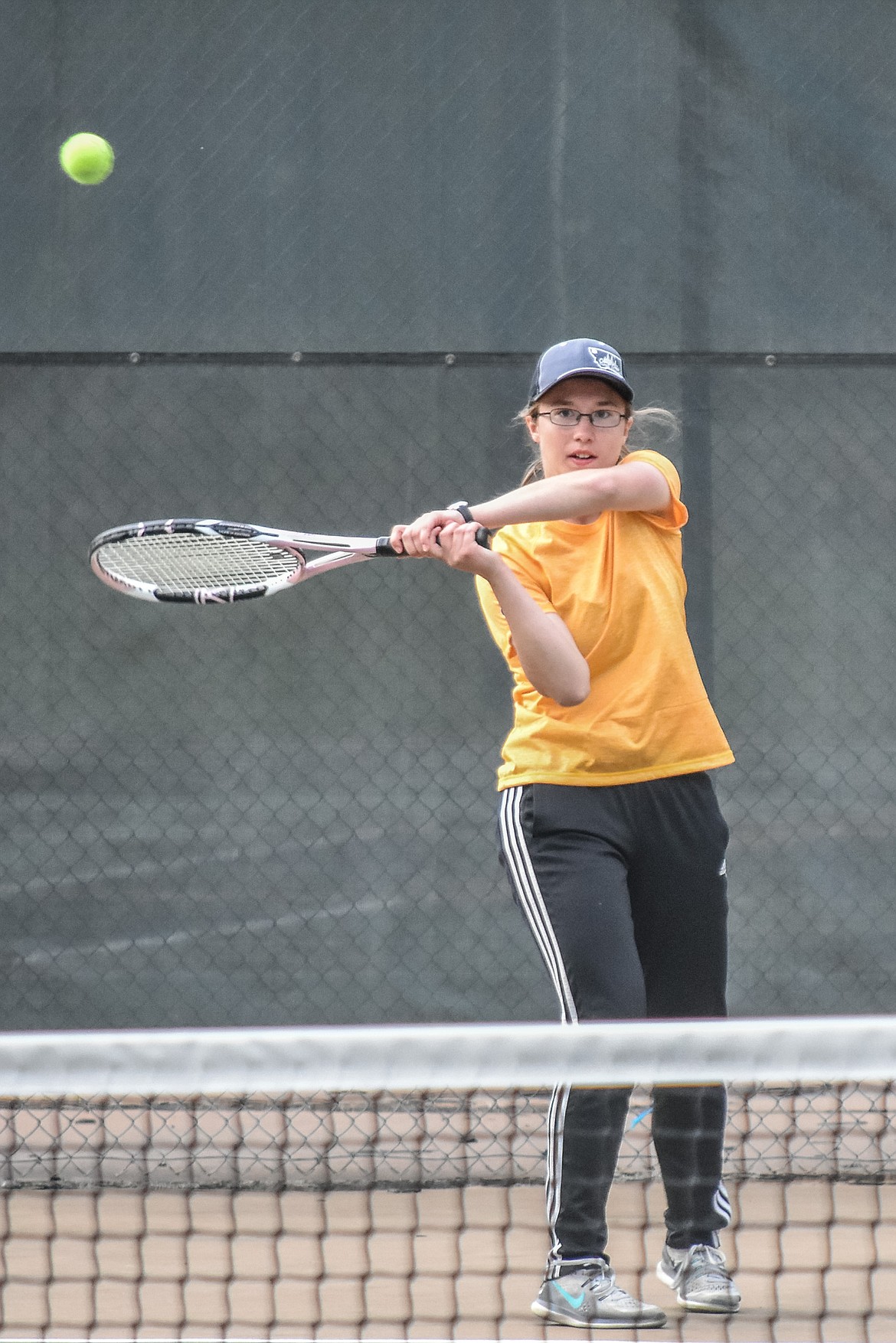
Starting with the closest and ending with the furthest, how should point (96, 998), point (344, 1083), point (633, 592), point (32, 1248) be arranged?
point (344, 1083)
point (633, 592)
point (32, 1248)
point (96, 998)

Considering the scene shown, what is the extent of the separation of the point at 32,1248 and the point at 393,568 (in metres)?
1.78

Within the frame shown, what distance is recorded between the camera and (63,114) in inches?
152

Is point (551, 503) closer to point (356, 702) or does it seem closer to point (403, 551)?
point (403, 551)

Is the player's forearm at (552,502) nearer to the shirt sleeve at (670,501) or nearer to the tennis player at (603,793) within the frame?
the tennis player at (603,793)

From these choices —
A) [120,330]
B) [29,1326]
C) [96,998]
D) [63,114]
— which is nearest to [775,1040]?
[29,1326]

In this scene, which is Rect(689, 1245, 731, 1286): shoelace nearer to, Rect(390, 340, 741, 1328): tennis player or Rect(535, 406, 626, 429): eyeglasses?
Rect(390, 340, 741, 1328): tennis player

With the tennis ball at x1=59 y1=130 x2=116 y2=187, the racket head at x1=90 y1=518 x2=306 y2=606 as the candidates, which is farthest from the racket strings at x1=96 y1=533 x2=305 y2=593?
the tennis ball at x1=59 y1=130 x2=116 y2=187

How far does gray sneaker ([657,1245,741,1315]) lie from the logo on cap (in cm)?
121

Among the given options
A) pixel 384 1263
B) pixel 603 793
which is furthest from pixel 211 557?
pixel 384 1263

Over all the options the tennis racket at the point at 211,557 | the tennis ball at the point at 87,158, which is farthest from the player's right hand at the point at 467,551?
the tennis ball at the point at 87,158

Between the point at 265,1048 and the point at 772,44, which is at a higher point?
the point at 772,44

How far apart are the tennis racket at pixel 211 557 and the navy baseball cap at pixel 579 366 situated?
32cm

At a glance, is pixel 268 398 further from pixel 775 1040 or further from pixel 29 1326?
pixel 775 1040

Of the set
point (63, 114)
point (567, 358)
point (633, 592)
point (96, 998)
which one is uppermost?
point (63, 114)
